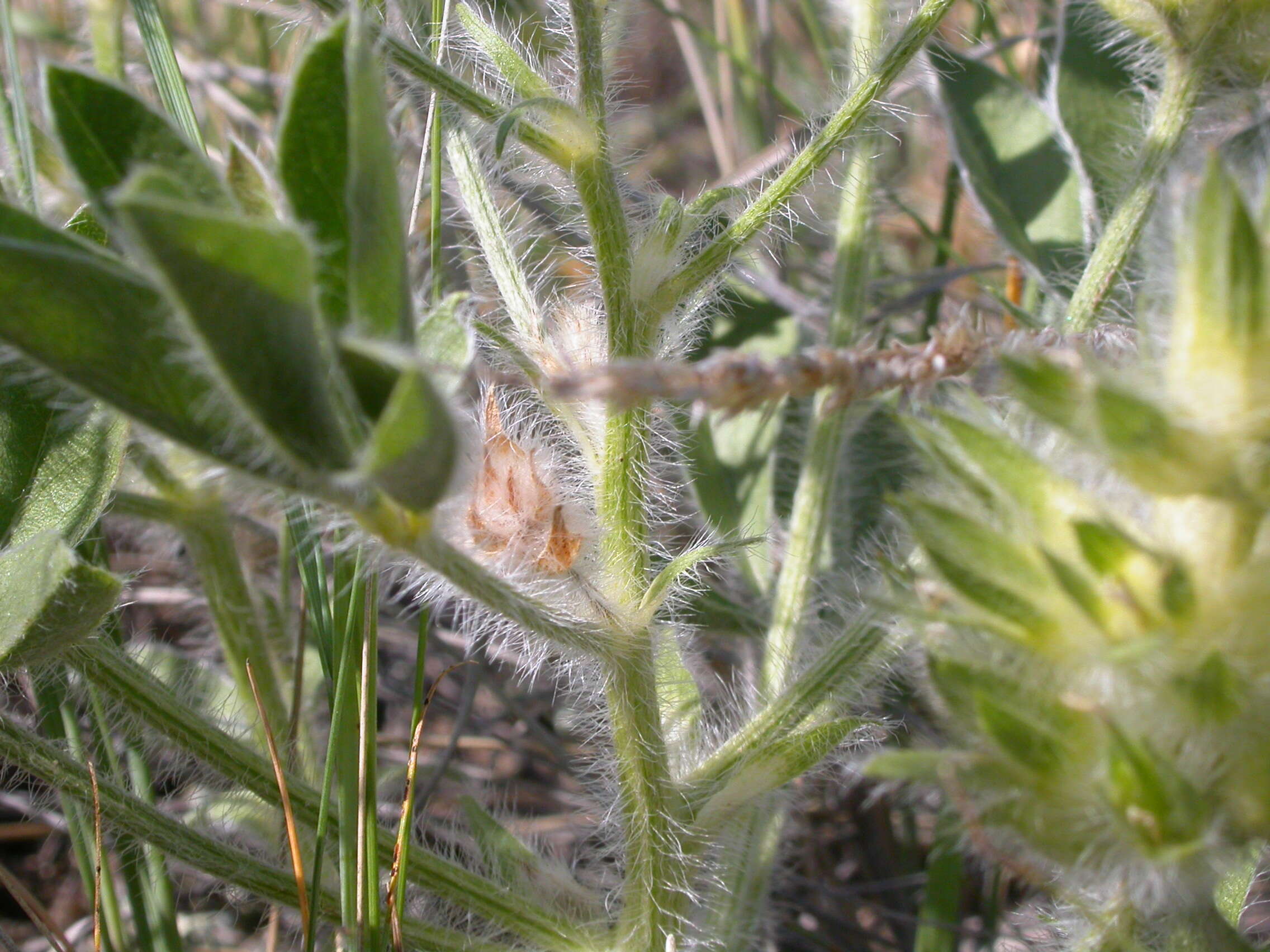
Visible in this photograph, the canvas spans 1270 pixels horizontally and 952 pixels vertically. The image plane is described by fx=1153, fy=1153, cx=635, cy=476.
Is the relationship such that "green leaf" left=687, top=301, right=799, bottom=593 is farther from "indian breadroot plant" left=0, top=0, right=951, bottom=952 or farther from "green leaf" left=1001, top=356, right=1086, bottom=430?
"green leaf" left=1001, top=356, right=1086, bottom=430

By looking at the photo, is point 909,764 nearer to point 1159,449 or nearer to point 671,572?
point 1159,449

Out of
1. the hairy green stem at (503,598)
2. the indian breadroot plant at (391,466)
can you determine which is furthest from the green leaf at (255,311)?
the hairy green stem at (503,598)

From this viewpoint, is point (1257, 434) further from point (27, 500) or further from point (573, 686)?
point (27, 500)

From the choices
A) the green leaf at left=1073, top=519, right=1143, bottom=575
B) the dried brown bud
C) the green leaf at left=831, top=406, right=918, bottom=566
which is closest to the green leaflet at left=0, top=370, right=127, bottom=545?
the dried brown bud

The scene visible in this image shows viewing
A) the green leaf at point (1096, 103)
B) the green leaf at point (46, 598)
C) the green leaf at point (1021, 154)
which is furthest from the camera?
the green leaf at point (1021, 154)

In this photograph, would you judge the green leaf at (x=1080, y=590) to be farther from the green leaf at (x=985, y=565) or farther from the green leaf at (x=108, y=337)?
the green leaf at (x=108, y=337)

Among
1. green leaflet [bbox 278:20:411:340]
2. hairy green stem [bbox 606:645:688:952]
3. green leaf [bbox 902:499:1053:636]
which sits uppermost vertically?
green leaflet [bbox 278:20:411:340]

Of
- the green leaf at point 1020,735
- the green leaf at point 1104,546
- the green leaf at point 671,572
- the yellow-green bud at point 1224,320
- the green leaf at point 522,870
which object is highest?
the yellow-green bud at point 1224,320
